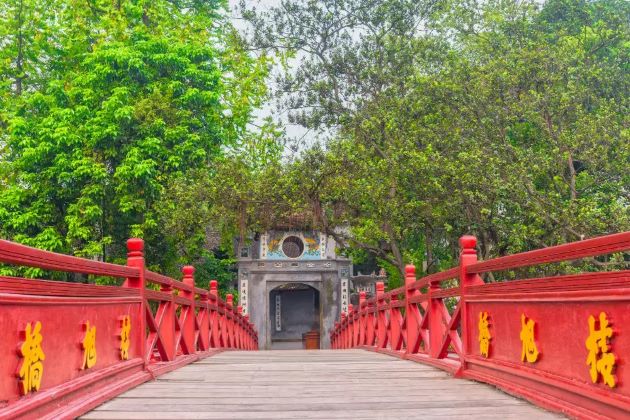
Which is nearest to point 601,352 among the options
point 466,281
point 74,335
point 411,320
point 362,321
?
point 466,281

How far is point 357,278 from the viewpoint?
19734 mm

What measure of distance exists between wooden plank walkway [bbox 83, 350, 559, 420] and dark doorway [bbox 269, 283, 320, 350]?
18855mm

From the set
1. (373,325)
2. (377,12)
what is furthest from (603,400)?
(377,12)

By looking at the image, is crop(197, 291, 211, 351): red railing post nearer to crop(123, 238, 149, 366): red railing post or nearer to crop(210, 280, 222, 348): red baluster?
crop(210, 280, 222, 348): red baluster

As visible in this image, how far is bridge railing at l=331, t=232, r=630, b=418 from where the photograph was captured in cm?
282

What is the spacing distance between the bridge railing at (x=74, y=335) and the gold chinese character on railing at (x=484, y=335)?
92.6 inches

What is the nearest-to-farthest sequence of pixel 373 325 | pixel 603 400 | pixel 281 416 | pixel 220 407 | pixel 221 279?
pixel 603 400
pixel 281 416
pixel 220 407
pixel 373 325
pixel 221 279

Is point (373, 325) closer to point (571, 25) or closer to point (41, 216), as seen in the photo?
point (41, 216)

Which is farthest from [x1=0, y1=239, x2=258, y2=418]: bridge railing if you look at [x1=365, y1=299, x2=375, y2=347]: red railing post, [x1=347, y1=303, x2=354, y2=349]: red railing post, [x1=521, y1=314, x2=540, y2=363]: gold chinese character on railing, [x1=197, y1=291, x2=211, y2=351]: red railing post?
[x1=347, y1=303, x2=354, y2=349]: red railing post

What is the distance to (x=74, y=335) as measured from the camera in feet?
11.6

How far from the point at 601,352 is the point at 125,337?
304 cm

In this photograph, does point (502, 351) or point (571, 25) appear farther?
point (571, 25)

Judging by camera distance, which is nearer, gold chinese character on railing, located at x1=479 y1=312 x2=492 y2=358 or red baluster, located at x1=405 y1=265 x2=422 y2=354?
gold chinese character on railing, located at x1=479 y1=312 x2=492 y2=358

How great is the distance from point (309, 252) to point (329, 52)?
21.8 ft
